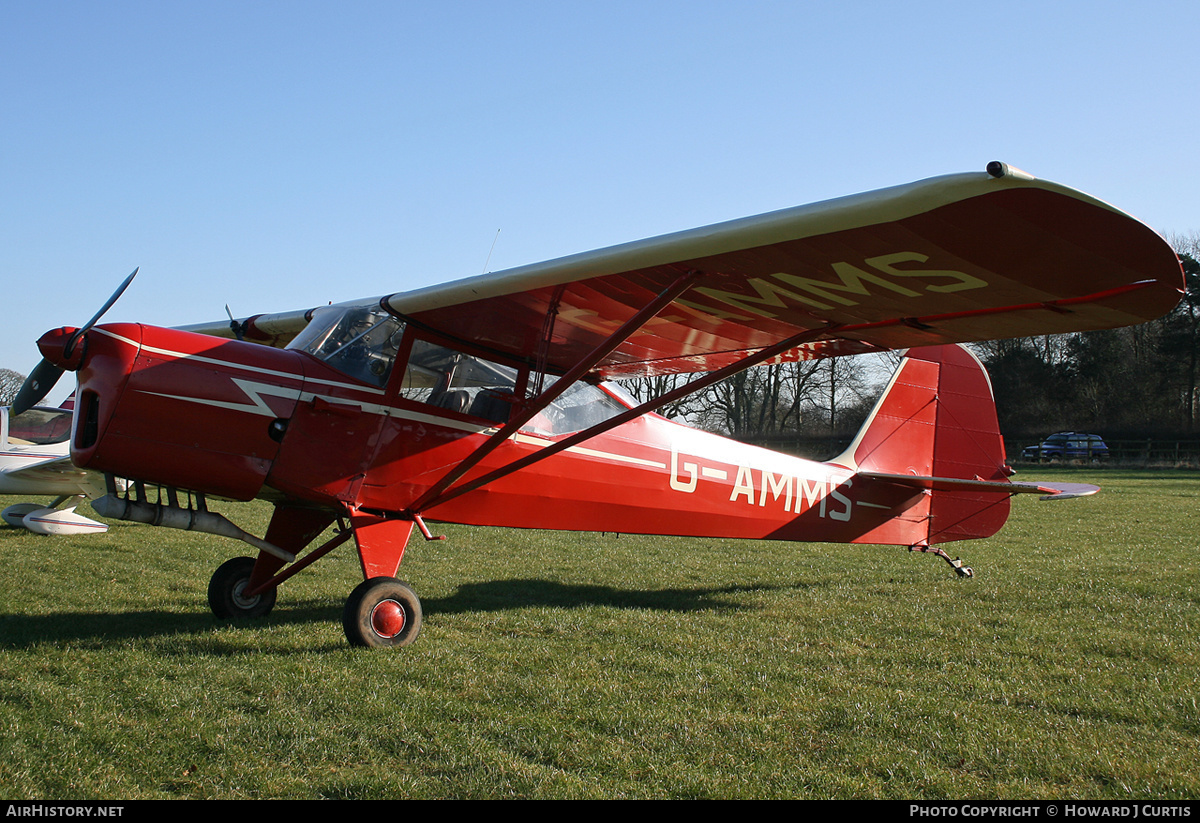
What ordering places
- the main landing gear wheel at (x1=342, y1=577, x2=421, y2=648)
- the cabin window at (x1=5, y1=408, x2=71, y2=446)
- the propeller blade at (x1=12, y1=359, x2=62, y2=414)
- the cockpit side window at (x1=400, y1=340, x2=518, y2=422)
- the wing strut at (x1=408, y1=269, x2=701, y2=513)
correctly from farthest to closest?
the cabin window at (x1=5, y1=408, x2=71, y2=446) < the cockpit side window at (x1=400, y1=340, x2=518, y2=422) < the propeller blade at (x1=12, y1=359, x2=62, y2=414) < the main landing gear wheel at (x1=342, y1=577, x2=421, y2=648) < the wing strut at (x1=408, y1=269, x2=701, y2=513)

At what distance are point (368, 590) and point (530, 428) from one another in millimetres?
1719

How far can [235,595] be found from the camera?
575 centimetres

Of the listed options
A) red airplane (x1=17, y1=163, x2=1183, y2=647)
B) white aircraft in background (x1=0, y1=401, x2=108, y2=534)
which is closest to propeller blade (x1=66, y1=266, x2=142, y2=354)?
red airplane (x1=17, y1=163, x2=1183, y2=647)

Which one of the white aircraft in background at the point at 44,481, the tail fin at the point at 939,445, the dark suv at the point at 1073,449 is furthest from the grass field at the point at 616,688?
the dark suv at the point at 1073,449

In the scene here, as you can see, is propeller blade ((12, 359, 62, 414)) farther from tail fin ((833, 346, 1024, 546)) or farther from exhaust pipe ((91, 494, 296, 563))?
tail fin ((833, 346, 1024, 546))

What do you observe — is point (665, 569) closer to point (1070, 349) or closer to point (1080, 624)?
point (1080, 624)

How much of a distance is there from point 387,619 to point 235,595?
1529 mm

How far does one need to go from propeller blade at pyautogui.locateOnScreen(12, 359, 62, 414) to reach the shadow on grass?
149cm

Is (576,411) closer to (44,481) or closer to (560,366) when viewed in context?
(560,366)

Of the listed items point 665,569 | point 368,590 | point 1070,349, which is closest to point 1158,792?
point 368,590

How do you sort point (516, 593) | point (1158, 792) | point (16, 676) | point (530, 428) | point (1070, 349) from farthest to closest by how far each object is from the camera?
point (1070, 349) → point (516, 593) → point (530, 428) → point (16, 676) → point (1158, 792)

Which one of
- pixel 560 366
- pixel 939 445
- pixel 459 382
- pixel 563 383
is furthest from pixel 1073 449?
pixel 563 383

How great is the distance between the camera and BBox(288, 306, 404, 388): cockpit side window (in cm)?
533
